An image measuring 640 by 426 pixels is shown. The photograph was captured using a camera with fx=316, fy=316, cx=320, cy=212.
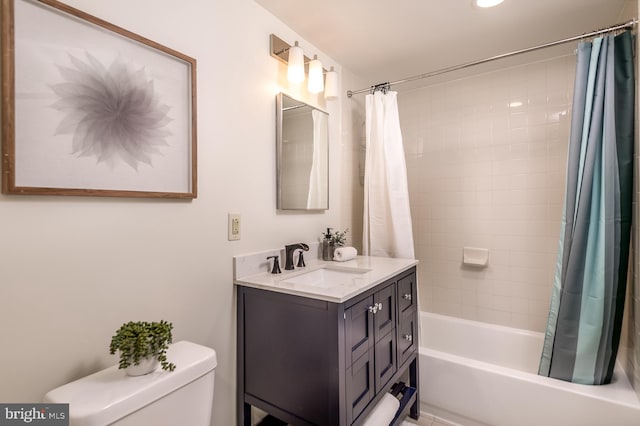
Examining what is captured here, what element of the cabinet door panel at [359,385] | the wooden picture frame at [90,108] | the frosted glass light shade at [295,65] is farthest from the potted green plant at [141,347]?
the frosted glass light shade at [295,65]

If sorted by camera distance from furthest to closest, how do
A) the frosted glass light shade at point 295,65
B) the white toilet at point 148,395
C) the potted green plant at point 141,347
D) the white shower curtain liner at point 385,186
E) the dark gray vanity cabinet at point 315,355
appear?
the white shower curtain liner at point 385,186 → the frosted glass light shade at point 295,65 → the dark gray vanity cabinet at point 315,355 → the potted green plant at point 141,347 → the white toilet at point 148,395

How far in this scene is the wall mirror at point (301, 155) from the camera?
5.71ft

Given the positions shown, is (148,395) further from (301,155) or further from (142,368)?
(301,155)

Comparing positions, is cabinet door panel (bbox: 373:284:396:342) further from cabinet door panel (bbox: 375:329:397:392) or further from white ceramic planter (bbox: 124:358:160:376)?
white ceramic planter (bbox: 124:358:160:376)

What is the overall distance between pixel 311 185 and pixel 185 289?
995mm

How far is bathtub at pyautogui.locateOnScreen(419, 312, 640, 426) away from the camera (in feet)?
4.93

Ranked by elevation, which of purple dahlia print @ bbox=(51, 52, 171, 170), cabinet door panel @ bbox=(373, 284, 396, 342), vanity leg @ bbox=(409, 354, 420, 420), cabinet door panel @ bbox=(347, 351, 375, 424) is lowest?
vanity leg @ bbox=(409, 354, 420, 420)

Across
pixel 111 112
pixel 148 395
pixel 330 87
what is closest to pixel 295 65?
pixel 330 87

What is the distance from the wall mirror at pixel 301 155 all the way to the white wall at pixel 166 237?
59 mm

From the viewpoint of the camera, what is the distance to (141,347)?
873 millimetres

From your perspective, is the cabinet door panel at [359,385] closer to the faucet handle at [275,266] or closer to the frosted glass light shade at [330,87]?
the faucet handle at [275,266]

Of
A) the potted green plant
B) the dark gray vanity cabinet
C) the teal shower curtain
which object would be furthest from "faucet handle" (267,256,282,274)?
the teal shower curtain

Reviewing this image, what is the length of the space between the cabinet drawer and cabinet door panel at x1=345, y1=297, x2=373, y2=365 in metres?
0.38

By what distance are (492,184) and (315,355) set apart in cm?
195
